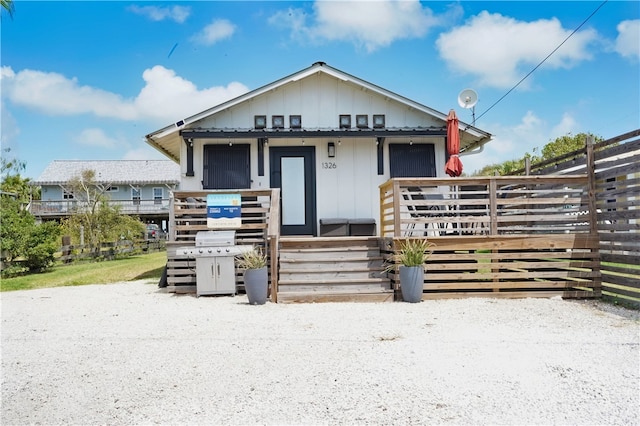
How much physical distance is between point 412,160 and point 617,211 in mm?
4637

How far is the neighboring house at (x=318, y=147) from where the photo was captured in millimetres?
10297

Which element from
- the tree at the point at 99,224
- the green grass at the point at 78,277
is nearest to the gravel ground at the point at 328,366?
the green grass at the point at 78,277

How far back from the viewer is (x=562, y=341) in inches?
183

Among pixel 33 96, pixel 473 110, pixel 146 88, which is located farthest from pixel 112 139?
pixel 473 110

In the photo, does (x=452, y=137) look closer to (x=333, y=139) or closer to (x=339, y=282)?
(x=333, y=139)

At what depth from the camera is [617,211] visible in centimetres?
674

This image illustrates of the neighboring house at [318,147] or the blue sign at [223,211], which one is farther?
the neighboring house at [318,147]

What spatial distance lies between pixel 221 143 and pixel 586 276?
25.4 ft

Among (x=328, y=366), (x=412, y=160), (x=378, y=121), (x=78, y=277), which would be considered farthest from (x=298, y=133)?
(x=78, y=277)

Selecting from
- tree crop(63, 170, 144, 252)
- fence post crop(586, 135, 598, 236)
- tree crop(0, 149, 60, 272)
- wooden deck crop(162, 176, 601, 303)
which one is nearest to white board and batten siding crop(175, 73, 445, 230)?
wooden deck crop(162, 176, 601, 303)

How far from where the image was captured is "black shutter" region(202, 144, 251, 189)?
33.8ft

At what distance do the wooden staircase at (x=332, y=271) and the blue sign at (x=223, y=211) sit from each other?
968mm

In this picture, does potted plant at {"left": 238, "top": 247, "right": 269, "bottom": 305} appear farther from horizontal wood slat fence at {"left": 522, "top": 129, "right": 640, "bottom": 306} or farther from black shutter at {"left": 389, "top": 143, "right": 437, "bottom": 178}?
horizontal wood slat fence at {"left": 522, "top": 129, "right": 640, "bottom": 306}

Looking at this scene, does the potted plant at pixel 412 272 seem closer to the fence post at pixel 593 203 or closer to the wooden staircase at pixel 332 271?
the wooden staircase at pixel 332 271
